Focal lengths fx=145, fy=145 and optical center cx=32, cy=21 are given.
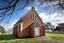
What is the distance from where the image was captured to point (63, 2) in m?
7.86

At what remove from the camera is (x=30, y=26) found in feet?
116

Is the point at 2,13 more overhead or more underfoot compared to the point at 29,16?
more underfoot

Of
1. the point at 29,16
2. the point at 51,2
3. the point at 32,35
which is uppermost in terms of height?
the point at 29,16

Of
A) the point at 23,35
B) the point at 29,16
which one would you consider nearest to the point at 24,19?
the point at 29,16

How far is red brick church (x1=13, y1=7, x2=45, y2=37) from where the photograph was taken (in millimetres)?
34272

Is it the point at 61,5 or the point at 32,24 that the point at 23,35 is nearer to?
the point at 32,24

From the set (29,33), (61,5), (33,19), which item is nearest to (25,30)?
(29,33)

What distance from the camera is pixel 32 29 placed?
3419 cm

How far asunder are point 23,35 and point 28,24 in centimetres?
321

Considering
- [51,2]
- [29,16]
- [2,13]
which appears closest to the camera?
[2,13]

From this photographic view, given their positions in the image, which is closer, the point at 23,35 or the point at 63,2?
the point at 63,2

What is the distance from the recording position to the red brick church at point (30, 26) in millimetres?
34272

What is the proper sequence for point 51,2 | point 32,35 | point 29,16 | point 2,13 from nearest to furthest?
point 2,13, point 51,2, point 32,35, point 29,16

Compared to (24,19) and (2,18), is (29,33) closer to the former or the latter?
(24,19)
